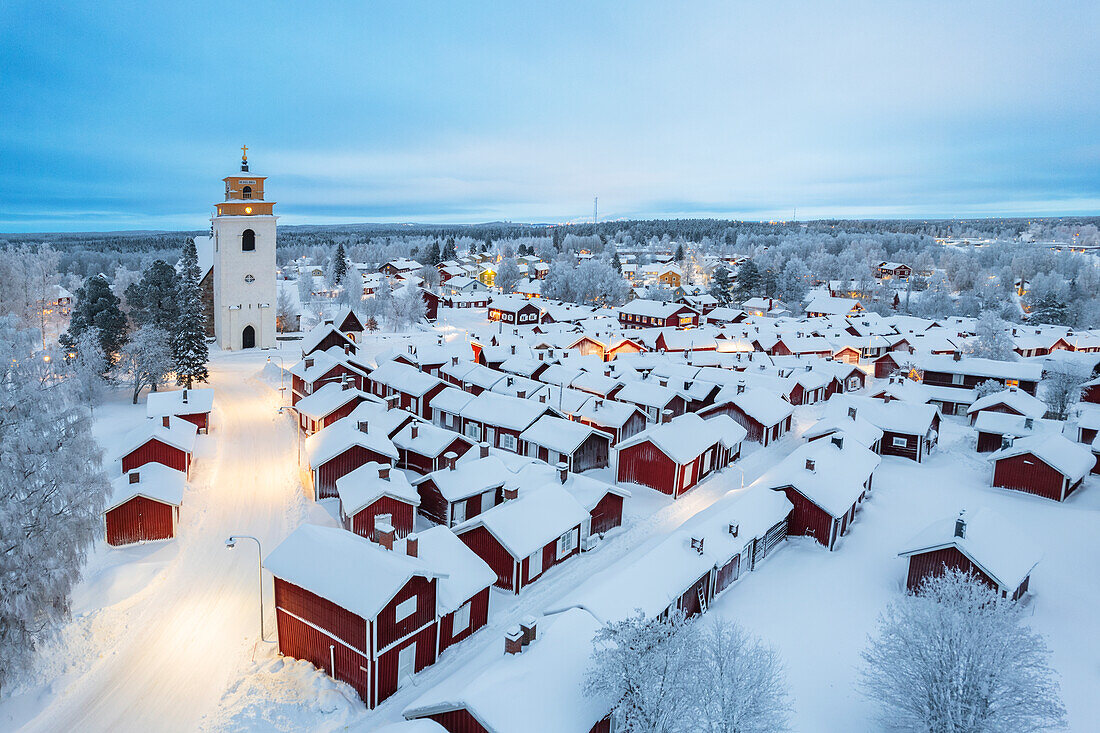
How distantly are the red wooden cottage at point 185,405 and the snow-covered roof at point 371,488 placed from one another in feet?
44.5

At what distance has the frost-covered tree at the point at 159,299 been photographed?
150 ft

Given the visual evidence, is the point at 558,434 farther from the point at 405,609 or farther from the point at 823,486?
the point at 405,609

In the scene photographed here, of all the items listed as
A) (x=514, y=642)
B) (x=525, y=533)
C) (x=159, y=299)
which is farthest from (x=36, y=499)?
(x=159, y=299)

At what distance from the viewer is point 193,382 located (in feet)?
154

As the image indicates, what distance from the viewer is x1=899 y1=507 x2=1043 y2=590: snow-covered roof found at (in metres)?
21.7

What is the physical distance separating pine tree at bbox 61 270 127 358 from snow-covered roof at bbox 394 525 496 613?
3446 cm

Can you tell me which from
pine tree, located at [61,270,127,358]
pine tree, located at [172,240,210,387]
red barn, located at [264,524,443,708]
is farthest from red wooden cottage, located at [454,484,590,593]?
pine tree, located at [61,270,127,358]

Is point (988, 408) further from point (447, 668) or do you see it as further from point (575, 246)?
point (575, 246)

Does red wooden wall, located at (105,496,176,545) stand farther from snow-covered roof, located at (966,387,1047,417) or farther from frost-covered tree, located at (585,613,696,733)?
snow-covered roof, located at (966,387,1047,417)

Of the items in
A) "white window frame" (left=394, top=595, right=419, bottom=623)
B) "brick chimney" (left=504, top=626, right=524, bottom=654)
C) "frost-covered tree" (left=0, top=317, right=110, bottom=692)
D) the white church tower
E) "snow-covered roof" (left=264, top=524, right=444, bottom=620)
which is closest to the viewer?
"frost-covered tree" (left=0, top=317, right=110, bottom=692)

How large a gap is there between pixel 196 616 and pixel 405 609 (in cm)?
757

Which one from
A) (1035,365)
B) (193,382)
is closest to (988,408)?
(1035,365)

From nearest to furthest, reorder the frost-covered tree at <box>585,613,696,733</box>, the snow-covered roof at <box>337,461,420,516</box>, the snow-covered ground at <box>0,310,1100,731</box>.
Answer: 1. the frost-covered tree at <box>585,613,696,733</box>
2. the snow-covered ground at <box>0,310,1100,731</box>
3. the snow-covered roof at <box>337,461,420,516</box>

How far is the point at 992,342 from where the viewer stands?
58250 millimetres
